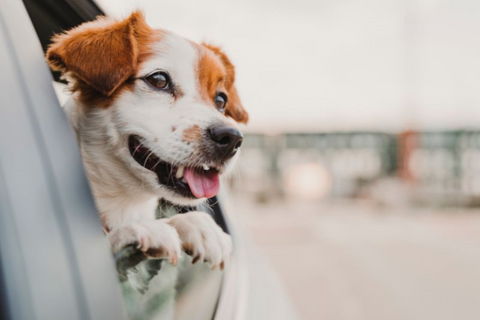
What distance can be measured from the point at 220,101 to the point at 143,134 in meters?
0.38

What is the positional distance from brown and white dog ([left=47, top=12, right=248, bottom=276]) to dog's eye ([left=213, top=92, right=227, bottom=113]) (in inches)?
3.9

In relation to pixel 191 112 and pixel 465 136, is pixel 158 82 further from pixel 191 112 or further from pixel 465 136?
pixel 465 136

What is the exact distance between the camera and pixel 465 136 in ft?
60.4

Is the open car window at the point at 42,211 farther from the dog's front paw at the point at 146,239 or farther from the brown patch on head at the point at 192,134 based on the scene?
the brown patch on head at the point at 192,134

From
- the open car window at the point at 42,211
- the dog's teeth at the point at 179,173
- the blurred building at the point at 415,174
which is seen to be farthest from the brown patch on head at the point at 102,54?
the blurred building at the point at 415,174

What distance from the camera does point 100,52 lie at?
111 centimetres

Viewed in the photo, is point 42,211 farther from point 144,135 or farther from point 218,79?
point 218,79

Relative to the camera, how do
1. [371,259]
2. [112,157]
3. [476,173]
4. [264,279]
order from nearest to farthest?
1. [112,157]
2. [264,279]
3. [371,259]
4. [476,173]

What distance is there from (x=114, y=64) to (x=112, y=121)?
14 centimetres

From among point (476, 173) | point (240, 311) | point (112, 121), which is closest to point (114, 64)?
point (112, 121)

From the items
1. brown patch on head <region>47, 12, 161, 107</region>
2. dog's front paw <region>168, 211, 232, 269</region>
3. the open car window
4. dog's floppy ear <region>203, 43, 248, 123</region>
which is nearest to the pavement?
dog's floppy ear <region>203, 43, 248, 123</region>

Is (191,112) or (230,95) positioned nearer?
(191,112)

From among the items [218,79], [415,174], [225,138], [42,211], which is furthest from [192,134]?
[415,174]

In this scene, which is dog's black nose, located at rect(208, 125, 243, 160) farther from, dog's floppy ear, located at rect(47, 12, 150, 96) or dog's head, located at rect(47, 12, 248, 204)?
dog's floppy ear, located at rect(47, 12, 150, 96)
